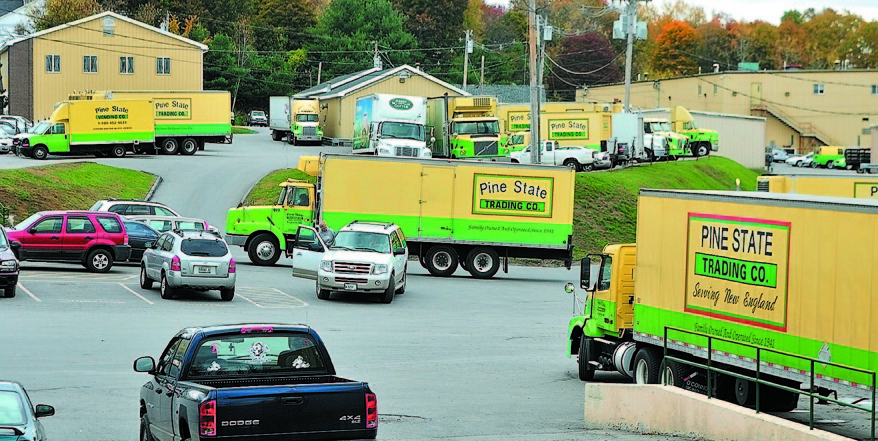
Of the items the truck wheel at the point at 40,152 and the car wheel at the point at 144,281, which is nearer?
the car wheel at the point at 144,281

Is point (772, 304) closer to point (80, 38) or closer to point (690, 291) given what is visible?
point (690, 291)

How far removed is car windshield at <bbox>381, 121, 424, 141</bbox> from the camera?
52156 mm

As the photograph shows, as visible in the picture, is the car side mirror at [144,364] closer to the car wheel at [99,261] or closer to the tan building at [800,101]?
the car wheel at [99,261]

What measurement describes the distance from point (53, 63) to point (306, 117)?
15747 mm

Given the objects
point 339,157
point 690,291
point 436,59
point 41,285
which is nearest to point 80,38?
point 339,157

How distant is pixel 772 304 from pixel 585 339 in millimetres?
→ 5311

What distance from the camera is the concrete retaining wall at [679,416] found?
11977 millimetres

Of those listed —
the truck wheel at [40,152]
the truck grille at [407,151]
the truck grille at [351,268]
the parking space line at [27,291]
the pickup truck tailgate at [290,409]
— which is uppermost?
the truck grille at [407,151]

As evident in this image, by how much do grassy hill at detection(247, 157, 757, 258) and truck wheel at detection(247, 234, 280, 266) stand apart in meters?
7.36

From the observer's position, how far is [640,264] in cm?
1686

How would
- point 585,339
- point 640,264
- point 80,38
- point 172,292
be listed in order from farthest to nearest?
point 80,38
point 172,292
point 585,339
point 640,264

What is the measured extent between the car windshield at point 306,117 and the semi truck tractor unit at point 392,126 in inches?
639

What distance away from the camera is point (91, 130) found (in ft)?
180

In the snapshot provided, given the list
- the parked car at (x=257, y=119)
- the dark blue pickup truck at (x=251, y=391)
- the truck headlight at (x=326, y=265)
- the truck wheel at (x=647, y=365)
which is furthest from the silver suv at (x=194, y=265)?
the parked car at (x=257, y=119)
